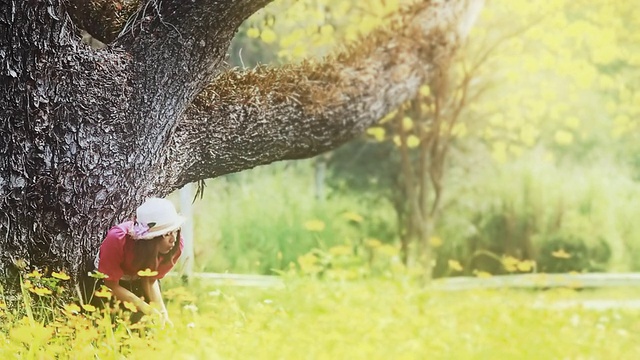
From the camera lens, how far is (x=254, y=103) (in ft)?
6.07

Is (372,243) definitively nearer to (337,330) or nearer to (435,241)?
(435,241)

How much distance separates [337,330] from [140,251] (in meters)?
0.45

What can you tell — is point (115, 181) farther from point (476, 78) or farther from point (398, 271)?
point (476, 78)

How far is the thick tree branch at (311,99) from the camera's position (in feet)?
5.79

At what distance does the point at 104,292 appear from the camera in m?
1.58

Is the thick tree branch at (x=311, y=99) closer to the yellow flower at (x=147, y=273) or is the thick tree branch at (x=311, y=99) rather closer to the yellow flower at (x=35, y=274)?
the yellow flower at (x=147, y=273)

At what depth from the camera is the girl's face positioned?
1578 mm

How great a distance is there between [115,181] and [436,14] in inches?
44.7

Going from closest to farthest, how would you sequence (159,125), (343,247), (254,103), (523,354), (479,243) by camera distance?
(523,354), (159,125), (254,103), (343,247), (479,243)

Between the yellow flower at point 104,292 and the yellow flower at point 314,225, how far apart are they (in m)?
0.61

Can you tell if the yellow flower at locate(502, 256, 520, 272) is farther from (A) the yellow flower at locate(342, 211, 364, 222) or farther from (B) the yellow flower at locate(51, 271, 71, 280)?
(B) the yellow flower at locate(51, 271, 71, 280)

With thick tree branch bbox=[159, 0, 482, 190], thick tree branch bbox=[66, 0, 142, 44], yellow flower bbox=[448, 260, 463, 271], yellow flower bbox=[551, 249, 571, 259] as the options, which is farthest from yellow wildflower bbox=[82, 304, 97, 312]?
yellow flower bbox=[551, 249, 571, 259]

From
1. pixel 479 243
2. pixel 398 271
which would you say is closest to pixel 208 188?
pixel 398 271

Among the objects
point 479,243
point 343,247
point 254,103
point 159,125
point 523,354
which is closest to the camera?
point 523,354
